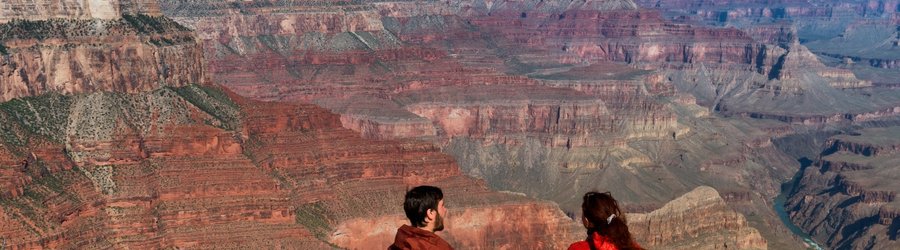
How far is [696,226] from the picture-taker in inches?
3455

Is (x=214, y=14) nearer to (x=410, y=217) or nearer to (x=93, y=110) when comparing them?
(x=93, y=110)

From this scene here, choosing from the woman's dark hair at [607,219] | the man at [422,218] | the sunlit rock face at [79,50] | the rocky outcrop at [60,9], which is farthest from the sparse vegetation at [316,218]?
the woman's dark hair at [607,219]

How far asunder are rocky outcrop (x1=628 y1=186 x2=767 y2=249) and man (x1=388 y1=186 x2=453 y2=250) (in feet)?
216

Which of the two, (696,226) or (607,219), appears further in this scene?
(696,226)

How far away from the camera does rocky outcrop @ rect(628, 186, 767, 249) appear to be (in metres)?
85.1

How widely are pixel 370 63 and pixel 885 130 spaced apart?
91.4 metres

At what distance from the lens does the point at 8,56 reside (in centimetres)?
6438

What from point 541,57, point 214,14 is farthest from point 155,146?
point 541,57

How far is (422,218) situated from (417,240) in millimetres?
469

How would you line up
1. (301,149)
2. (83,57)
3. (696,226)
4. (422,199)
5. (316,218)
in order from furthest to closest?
(696,226) → (301,149) → (316,218) → (83,57) → (422,199)

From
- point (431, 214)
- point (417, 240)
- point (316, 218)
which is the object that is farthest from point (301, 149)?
point (417, 240)

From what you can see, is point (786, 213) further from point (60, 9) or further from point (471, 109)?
point (60, 9)

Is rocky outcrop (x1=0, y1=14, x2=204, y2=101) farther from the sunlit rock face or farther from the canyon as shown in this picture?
the canyon

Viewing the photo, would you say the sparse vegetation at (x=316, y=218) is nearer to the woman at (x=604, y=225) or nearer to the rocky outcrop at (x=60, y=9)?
the rocky outcrop at (x=60, y=9)
